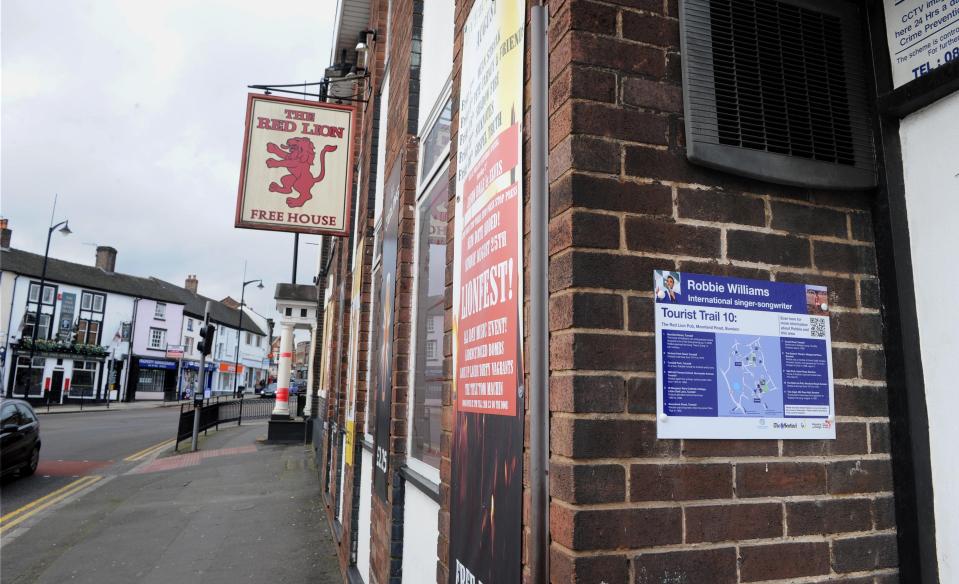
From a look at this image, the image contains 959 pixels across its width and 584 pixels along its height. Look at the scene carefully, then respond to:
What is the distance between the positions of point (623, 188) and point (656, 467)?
0.73 meters

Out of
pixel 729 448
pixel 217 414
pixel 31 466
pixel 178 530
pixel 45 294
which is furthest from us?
pixel 45 294

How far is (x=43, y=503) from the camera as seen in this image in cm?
1002

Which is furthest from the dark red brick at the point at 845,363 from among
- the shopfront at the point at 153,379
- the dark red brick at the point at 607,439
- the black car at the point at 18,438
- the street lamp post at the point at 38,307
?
the shopfront at the point at 153,379

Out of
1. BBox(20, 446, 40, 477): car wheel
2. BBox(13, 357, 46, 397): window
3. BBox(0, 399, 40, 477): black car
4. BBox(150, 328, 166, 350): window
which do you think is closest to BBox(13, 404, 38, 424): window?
BBox(0, 399, 40, 477): black car

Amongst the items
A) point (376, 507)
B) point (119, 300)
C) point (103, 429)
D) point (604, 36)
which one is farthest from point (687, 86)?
point (119, 300)

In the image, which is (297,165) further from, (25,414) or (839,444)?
(25,414)

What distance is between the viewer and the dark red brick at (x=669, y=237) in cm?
166

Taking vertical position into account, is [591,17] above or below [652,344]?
above

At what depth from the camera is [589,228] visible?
62.8 inches

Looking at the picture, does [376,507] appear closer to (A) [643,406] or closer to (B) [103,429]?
(A) [643,406]

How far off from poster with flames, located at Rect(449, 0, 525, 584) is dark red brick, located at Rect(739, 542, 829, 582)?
596 mm

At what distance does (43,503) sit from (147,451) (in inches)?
254

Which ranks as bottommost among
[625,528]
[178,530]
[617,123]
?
[178,530]

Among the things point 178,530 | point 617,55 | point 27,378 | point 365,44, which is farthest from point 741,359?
point 27,378
